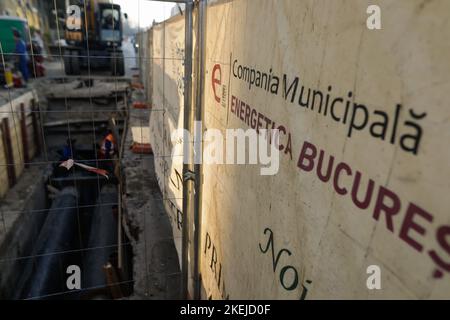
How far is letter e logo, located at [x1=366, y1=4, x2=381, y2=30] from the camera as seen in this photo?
0.99m

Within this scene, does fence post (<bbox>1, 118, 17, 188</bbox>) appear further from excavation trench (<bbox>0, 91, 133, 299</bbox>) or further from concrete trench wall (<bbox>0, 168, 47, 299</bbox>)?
excavation trench (<bbox>0, 91, 133, 299</bbox>)

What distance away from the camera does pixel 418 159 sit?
887 millimetres

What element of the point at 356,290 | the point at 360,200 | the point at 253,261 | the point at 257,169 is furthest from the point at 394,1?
the point at 253,261

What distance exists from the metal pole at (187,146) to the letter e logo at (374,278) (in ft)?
6.56

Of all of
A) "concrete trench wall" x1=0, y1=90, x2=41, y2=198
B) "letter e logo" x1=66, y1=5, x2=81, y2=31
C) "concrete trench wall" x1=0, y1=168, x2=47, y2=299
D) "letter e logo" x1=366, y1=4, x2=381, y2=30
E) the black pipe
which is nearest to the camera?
"letter e logo" x1=366, y1=4, x2=381, y2=30

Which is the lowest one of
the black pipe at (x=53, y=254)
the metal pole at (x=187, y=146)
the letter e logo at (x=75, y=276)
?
the black pipe at (x=53, y=254)

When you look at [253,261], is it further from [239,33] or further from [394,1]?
[394,1]

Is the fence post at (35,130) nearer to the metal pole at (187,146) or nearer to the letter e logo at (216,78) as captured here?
the metal pole at (187,146)

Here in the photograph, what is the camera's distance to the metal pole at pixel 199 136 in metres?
2.60

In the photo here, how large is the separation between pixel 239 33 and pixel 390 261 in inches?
63.3

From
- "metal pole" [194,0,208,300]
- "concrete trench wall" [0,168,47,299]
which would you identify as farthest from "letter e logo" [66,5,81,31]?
"concrete trench wall" [0,168,47,299]

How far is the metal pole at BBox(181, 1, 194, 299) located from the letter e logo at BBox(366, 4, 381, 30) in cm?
185

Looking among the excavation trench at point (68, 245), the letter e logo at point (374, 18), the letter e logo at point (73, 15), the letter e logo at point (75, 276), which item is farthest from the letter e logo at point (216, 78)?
the letter e logo at point (73, 15)

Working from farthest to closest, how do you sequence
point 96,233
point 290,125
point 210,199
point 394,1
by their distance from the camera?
point 96,233 → point 210,199 → point 290,125 → point 394,1
